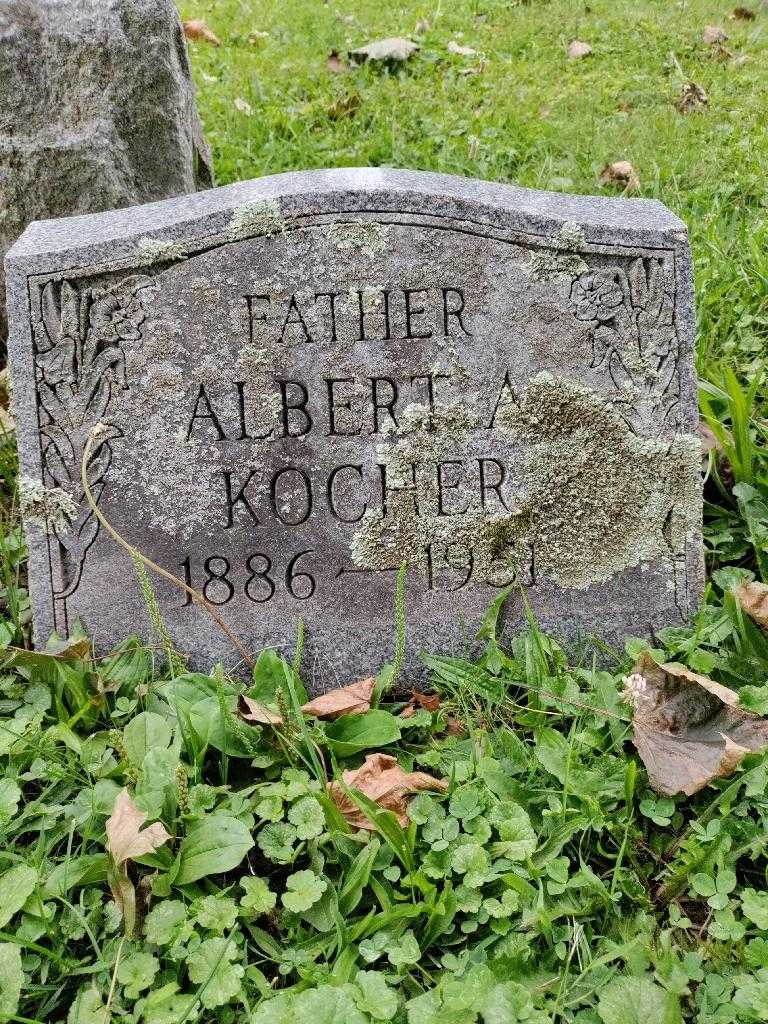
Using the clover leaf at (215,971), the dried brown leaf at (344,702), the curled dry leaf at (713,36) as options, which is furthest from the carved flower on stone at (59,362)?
the curled dry leaf at (713,36)

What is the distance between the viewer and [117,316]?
2.29 m

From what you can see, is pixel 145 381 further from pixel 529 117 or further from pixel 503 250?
pixel 529 117

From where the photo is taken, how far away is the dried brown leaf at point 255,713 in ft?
7.11

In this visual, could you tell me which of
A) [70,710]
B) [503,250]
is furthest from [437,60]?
[70,710]

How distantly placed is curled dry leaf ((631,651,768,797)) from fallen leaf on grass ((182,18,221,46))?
543 centimetres

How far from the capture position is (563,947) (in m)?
1.75

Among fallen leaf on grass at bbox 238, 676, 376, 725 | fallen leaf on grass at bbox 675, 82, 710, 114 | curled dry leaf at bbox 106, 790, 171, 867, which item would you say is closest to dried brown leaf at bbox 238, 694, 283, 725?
fallen leaf on grass at bbox 238, 676, 376, 725

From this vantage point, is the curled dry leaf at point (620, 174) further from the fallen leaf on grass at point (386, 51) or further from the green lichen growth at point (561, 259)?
the green lichen growth at point (561, 259)

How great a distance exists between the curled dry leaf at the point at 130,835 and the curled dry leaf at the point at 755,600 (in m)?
1.52

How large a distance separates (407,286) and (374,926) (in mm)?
1438

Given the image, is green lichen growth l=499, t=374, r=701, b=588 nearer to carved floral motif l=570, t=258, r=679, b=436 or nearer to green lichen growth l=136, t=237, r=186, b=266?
carved floral motif l=570, t=258, r=679, b=436

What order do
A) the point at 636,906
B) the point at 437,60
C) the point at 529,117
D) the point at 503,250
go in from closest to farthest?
the point at 636,906, the point at 503,250, the point at 529,117, the point at 437,60

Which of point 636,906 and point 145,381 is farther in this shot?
point 145,381

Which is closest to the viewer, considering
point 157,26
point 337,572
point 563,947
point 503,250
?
point 563,947
